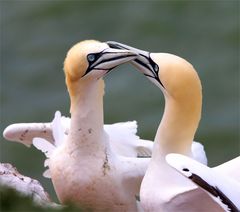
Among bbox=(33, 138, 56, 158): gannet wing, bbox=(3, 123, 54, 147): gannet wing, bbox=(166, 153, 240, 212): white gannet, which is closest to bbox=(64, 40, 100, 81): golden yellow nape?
bbox=(33, 138, 56, 158): gannet wing

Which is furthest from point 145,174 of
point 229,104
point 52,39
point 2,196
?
point 52,39

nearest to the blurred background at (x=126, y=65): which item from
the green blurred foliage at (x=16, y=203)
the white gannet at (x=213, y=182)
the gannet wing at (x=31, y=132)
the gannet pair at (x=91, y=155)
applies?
the gannet wing at (x=31, y=132)

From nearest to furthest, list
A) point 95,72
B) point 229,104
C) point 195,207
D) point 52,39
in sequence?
1. point 195,207
2. point 95,72
3. point 229,104
4. point 52,39

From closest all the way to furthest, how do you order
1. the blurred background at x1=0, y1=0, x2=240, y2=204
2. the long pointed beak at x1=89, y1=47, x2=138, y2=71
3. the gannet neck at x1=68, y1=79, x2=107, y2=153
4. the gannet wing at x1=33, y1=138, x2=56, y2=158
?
the long pointed beak at x1=89, y1=47, x2=138, y2=71
the gannet neck at x1=68, y1=79, x2=107, y2=153
the gannet wing at x1=33, y1=138, x2=56, y2=158
the blurred background at x1=0, y1=0, x2=240, y2=204

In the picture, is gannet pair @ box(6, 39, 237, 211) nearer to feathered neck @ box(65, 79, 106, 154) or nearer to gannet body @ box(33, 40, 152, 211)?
gannet body @ box(33, 40, 152, 211)

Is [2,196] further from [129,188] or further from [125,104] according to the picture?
[125,104]

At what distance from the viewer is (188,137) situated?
6.05 metres

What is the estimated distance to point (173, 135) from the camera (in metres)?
6.02

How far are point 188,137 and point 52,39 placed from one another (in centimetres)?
977

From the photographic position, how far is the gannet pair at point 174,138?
19.0ft

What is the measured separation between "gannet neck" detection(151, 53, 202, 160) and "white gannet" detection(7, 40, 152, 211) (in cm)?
42

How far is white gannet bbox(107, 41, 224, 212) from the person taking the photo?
5.80 metres

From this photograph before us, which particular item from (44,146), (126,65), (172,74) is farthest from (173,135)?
(126,65)

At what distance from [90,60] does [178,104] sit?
560 millimetres
